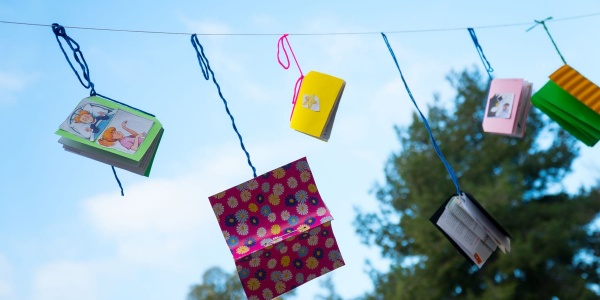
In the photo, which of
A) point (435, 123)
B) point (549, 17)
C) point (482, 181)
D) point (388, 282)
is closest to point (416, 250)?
point (388, 282)

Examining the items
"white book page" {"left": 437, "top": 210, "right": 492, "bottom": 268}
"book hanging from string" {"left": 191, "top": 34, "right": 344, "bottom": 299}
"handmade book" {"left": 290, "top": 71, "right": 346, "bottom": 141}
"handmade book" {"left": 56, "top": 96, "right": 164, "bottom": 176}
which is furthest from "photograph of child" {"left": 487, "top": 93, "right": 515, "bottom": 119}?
"handmade book" {"left": 56, "top": 96, "right": 164, "bottom": 176}

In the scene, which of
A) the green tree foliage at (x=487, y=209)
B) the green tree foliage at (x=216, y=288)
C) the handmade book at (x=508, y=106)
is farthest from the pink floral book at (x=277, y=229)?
the green tree foliage at (x=216, y=288)

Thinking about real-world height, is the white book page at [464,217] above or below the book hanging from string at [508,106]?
below

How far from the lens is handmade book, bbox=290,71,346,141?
8.94ft

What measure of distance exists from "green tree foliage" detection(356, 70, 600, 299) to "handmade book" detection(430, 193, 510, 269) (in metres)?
5.08

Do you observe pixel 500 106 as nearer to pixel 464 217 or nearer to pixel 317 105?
pixel 464 217

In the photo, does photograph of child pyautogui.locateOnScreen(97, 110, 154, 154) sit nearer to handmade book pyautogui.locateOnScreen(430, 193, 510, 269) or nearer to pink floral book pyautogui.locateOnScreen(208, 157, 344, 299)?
pink floral book pyautogui.locateOnScreen(208, 157, 344, 299)

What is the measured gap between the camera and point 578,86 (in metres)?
2.96

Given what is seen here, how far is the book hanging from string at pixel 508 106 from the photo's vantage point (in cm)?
298

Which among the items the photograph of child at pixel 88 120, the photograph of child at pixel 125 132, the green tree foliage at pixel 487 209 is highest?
the photograph of child at pixel 88 120

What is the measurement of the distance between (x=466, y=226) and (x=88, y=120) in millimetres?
1393

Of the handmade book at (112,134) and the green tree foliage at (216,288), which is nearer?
the handmade book at (112,134)

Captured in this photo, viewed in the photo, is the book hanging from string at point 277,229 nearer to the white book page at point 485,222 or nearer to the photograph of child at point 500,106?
the white book page at point 485,222

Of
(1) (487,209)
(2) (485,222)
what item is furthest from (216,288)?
(2) (485,222)
